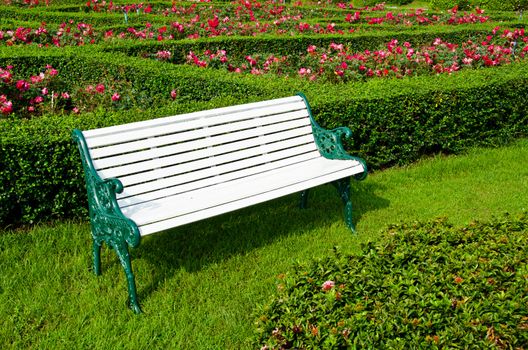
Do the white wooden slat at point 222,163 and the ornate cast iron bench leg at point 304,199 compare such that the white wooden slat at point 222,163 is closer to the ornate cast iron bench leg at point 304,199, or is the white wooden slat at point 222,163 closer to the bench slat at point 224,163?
the bench slat at point 224,163

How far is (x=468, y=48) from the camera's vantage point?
9352 mm

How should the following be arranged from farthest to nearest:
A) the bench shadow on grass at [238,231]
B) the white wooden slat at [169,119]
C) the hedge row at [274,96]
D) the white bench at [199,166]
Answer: the hedge row at [274,96] → the bench shadow on grass at [238,231] → the white wooden slat at [169,119] → the white bench at [199,166]

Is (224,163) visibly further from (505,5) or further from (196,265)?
(505,5)

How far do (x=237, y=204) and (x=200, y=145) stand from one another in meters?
0.67

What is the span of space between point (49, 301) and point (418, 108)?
163 inches

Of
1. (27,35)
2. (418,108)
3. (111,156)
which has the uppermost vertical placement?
(111,156)

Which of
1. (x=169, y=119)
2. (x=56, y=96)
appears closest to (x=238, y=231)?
(x=169, y=119)

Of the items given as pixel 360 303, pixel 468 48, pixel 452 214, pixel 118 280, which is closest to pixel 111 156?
pixel 118 280

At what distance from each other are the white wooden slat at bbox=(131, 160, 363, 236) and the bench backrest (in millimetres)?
404

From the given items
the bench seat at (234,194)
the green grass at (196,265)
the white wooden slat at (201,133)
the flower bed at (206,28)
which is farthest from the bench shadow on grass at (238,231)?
the flower bed at (206,28)

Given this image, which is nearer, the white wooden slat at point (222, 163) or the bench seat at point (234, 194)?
the bench seat at point (234, 194)

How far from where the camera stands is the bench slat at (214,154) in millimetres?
4082

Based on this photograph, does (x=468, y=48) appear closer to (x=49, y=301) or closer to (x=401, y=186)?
(x=401, y=186)

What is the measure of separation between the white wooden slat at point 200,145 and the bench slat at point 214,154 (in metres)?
0.01
